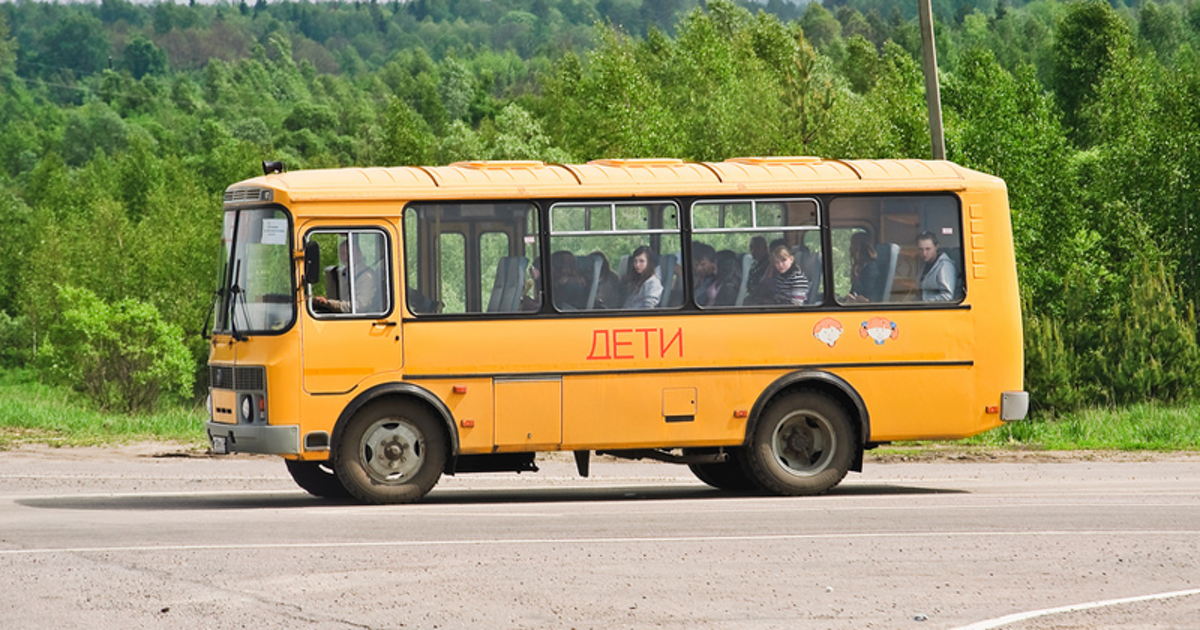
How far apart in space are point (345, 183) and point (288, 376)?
5.75 ft

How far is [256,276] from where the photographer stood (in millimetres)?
14617

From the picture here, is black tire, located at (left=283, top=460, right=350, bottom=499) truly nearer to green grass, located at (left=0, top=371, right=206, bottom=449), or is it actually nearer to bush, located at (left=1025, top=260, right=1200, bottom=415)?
green grass, located at (left=0, top=371, right=206, bottom=449)

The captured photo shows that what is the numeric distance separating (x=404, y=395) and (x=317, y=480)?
1.56 metres

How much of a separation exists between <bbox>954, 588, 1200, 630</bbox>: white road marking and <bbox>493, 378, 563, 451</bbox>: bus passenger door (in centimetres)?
625

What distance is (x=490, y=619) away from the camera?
8.79 m

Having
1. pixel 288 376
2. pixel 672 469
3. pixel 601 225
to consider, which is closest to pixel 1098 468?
pixel 672 469

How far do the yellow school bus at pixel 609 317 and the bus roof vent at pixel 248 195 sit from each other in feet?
0.07

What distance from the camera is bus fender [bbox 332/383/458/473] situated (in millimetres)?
14258

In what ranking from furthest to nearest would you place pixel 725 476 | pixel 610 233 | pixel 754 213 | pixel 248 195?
pixel 725 476 → pixel 754 213 → pixel 610 233 → pixel 248 195

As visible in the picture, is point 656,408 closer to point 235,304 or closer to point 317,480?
point 317,480

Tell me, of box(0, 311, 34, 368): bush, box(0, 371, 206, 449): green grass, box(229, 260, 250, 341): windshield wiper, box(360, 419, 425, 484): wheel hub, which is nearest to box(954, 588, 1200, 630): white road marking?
box(360, 419, 425, 484): wheel hub

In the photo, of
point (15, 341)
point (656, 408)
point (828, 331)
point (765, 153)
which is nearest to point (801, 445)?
point (828, 331)

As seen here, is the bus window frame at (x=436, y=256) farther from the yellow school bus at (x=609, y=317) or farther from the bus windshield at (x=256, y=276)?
the bus windshield at (x=256, y=276)

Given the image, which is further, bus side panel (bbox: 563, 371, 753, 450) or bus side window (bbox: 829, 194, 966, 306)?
bus side window (bbox: 829, 194, 966, 306)
